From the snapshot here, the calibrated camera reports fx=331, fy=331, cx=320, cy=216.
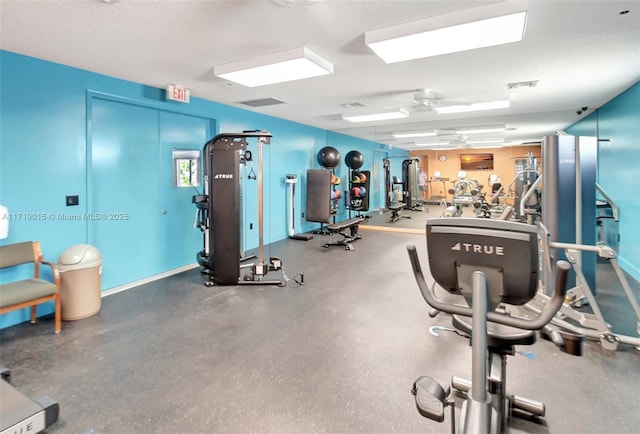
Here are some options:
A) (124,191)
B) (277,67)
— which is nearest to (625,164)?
(277,67)

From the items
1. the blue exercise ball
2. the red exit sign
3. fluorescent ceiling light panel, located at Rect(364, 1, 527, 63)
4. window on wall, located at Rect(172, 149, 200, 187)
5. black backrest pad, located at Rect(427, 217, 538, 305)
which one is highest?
the red exit sign

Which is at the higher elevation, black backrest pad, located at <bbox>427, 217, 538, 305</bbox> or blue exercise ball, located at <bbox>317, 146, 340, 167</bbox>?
blue exercise ball, located at <bbox>317, 146, 340, 167</bbox>

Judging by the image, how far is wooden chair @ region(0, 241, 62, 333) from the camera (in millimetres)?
2729

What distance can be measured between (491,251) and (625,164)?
5.09 metres

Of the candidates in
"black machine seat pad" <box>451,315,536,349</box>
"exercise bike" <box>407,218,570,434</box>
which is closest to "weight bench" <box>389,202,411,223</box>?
"black machine seat pad" <box>451,315,536,349</box>

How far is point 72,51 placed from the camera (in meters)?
3.07

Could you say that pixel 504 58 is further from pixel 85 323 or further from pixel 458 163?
pixel 85 323

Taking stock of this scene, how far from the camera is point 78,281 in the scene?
10.5 ft

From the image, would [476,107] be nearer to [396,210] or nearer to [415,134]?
[415,134]

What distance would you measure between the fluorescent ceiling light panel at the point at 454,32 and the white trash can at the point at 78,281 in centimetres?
330

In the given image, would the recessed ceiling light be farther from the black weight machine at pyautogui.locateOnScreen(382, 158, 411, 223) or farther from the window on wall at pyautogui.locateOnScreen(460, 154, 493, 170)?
the black weight machine at pyautogui.locateOnScreen(382, 158, 411, 223)

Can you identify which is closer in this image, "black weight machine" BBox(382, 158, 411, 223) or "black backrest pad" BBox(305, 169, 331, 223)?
"black backrest pad" BBox(305, 169, 331, 223)

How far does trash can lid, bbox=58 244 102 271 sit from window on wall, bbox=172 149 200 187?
64.4 inches

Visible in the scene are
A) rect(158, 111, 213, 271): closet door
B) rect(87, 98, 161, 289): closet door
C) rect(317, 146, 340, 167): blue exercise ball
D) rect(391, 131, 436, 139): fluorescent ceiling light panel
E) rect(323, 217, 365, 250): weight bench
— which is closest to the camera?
rect(87, 98, 161, 289): closet door
